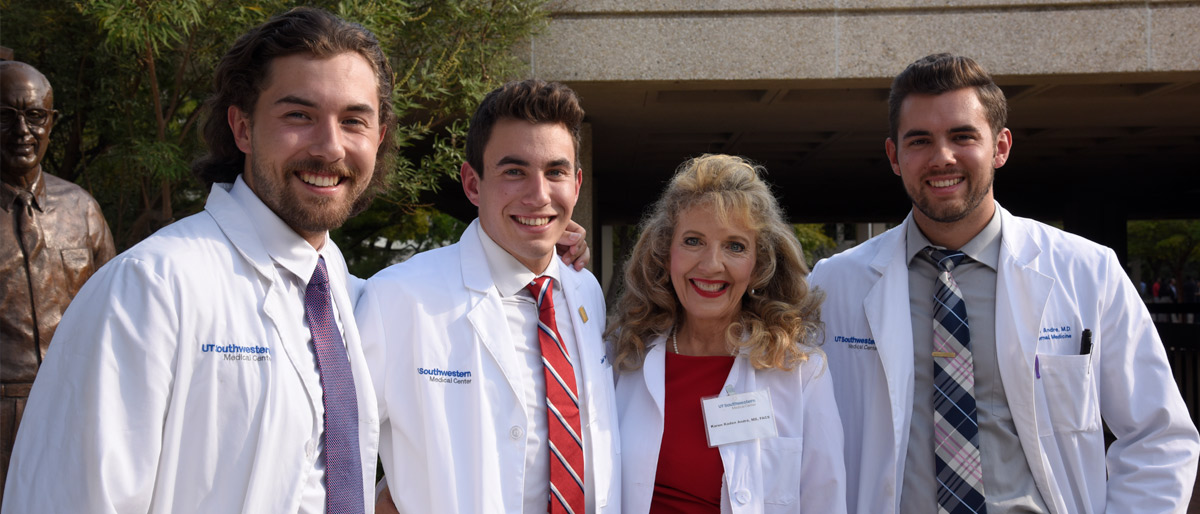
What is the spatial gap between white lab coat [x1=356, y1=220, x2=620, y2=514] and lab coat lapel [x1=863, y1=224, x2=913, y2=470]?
96cm

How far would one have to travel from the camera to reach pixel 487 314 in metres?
2.71

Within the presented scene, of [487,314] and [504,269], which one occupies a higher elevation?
[504,269]

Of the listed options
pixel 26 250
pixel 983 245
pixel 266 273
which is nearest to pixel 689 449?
pixel 983 245

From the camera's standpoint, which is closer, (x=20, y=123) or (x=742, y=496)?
(x=742, y=496)

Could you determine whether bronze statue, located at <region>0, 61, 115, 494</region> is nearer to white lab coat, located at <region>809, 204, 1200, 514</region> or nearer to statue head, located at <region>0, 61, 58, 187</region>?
statue head, located at <region>0, 61, 58, 187</region>

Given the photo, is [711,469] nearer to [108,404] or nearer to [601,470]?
[601,470]

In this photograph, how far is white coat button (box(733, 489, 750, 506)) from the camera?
271 centimetres

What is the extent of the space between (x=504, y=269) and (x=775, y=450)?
3.55 feet

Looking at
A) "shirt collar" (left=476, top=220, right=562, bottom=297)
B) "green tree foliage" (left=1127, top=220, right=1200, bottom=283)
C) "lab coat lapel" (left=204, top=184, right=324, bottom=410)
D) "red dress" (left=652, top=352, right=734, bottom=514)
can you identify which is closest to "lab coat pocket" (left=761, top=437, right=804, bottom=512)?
"red dress" (left=652, top=352, right=734, bottom=514)

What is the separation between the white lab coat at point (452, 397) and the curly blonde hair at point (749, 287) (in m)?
0.47

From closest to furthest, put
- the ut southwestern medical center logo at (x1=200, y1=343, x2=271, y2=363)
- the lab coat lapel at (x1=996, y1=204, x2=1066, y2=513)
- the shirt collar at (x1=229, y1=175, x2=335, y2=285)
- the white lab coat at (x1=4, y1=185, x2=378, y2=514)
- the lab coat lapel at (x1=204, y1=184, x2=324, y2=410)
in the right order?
the white lab coat at (x1=4, y1=185, x2=378, y2=514), the ut southwestern medical center logo at (x1=200, y1=343, x2=271, y2=363), the lab coat lapel at (x1=204, y1=184, x2=324, y2=410), the shirt collar at (x1=229, y1=175, x2=335, y2=285), the lab coat lapel at (x1=996, y1=204, x2=1066, y2=513)

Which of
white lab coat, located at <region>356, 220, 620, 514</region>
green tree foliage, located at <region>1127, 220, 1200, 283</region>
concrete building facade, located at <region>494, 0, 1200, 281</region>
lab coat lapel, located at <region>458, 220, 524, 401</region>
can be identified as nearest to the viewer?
white lab coat, located at <region>356, 220, 620, 514</region>

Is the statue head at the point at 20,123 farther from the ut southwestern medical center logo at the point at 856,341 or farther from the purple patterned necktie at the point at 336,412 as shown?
the ut southwestern medical center logo at the point at 856,341

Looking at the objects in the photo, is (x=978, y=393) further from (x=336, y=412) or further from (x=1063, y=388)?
(x=336, y=412)
